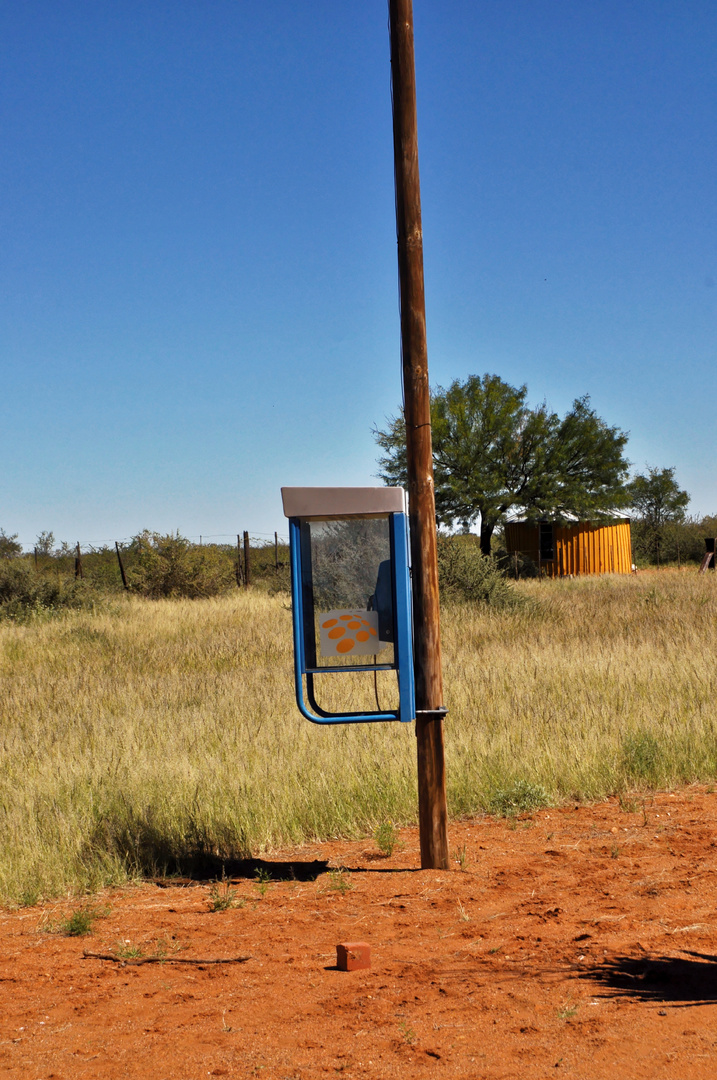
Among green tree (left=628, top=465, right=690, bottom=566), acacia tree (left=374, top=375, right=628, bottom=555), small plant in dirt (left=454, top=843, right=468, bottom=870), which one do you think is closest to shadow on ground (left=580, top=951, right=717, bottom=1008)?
small plant in dirt (left=454, top=843, right=468, bottom=870)

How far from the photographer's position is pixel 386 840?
5977 mm

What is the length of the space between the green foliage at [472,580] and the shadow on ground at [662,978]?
15.2m

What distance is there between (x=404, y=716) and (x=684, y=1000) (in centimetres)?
236

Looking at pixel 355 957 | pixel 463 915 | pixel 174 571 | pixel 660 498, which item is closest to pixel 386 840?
pixel 463 915

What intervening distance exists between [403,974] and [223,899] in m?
1.57

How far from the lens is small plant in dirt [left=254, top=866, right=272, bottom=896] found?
5395mm

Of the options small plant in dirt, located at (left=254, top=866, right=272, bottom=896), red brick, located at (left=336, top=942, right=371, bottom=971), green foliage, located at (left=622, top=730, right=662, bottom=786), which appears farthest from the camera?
green foliage, located at (left=622, top=730, right=662, bottom=786)

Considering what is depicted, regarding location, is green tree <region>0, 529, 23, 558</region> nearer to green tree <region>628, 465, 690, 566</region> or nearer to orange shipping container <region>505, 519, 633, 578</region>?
orange shipping container <region>505, 519, 633, 578</region>

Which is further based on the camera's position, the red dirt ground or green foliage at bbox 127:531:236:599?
green foliage at bbox 127:531:236:599

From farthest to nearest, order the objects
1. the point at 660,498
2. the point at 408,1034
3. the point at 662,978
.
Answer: the point at 660,498 → the point at 662,978 → the point at 408,1034

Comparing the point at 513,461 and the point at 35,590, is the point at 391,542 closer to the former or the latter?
the point at 35,590

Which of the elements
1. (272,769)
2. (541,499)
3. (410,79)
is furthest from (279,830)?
(541,499)

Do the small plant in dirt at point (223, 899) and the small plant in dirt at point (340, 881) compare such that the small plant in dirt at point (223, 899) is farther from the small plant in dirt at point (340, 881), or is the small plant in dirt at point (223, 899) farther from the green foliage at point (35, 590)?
the green foliage at point (35, 590)

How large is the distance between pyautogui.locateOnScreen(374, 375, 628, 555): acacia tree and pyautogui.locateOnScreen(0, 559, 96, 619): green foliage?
1611 cm
